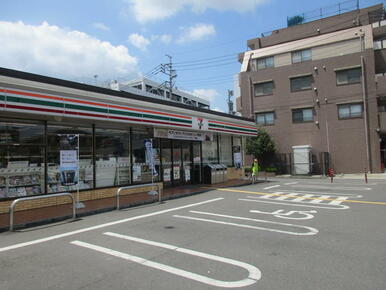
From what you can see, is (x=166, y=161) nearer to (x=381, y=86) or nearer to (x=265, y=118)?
(x=265, y=118)

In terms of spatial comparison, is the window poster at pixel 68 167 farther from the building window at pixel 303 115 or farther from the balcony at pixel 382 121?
the balcony at pixel 382 121

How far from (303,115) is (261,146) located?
5402 millimetres

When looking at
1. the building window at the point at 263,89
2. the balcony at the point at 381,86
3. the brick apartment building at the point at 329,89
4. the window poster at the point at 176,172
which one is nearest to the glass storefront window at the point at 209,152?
the window poster at the point at 176,172

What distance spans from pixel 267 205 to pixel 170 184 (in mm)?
6520

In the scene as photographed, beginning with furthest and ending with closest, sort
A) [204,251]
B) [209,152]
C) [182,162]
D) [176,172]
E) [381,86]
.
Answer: [381,86]
[209,152]
[182,162]
[176,172]
[204,251]

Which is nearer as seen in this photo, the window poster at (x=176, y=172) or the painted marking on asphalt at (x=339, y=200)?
the painted marking on asphalt at (x=339, y=200)

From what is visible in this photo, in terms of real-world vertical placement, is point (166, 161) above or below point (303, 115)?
below

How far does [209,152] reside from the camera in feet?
60.1

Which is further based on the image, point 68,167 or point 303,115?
point 303,115

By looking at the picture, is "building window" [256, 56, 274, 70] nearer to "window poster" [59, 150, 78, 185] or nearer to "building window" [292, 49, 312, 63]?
"building window" [292, 49, 312, 63]

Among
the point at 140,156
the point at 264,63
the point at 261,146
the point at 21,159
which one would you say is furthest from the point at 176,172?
the point at 264,63

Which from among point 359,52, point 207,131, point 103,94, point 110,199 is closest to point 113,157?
point 110,199

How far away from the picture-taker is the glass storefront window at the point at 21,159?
9.34 m

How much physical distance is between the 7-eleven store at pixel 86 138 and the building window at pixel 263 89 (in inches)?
632
